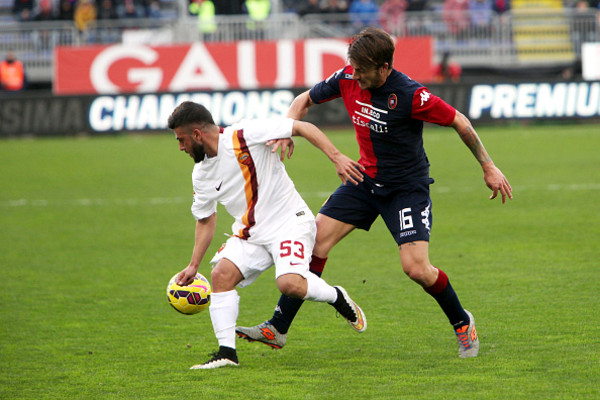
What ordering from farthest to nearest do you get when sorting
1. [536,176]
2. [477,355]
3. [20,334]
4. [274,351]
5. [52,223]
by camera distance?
[536,176]
[52,223]
[20,334]
[274,351]
[477,355]

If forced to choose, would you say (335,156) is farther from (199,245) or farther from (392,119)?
(199,245)

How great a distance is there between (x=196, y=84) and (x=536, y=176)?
11151 millimetres

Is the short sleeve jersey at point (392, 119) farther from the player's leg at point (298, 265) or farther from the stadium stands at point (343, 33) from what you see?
the stadium stands at point (343, 33)

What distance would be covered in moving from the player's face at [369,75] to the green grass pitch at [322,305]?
5.37 feet

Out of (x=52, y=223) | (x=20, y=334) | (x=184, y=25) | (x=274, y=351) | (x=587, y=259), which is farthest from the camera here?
(x=184, y=25)

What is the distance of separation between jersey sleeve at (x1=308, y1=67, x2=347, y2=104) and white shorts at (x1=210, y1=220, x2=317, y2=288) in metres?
0.89

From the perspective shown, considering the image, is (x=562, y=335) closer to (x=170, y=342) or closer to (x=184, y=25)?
(x=170, y=342)

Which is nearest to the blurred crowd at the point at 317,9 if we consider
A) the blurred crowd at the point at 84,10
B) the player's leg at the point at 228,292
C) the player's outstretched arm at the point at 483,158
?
the blurred crowd at the point at 84,10

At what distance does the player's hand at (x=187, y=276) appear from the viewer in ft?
17.2

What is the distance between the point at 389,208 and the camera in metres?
5.46

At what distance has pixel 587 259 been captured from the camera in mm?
7746

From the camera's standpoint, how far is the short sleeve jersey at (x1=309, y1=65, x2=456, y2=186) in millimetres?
5145

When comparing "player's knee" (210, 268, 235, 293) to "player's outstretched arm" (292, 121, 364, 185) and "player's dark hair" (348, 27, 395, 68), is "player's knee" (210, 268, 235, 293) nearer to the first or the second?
"player's outstretched arm" (292, 121, 364, 185)

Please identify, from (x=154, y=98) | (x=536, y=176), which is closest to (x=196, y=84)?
(x=154, y=98)
